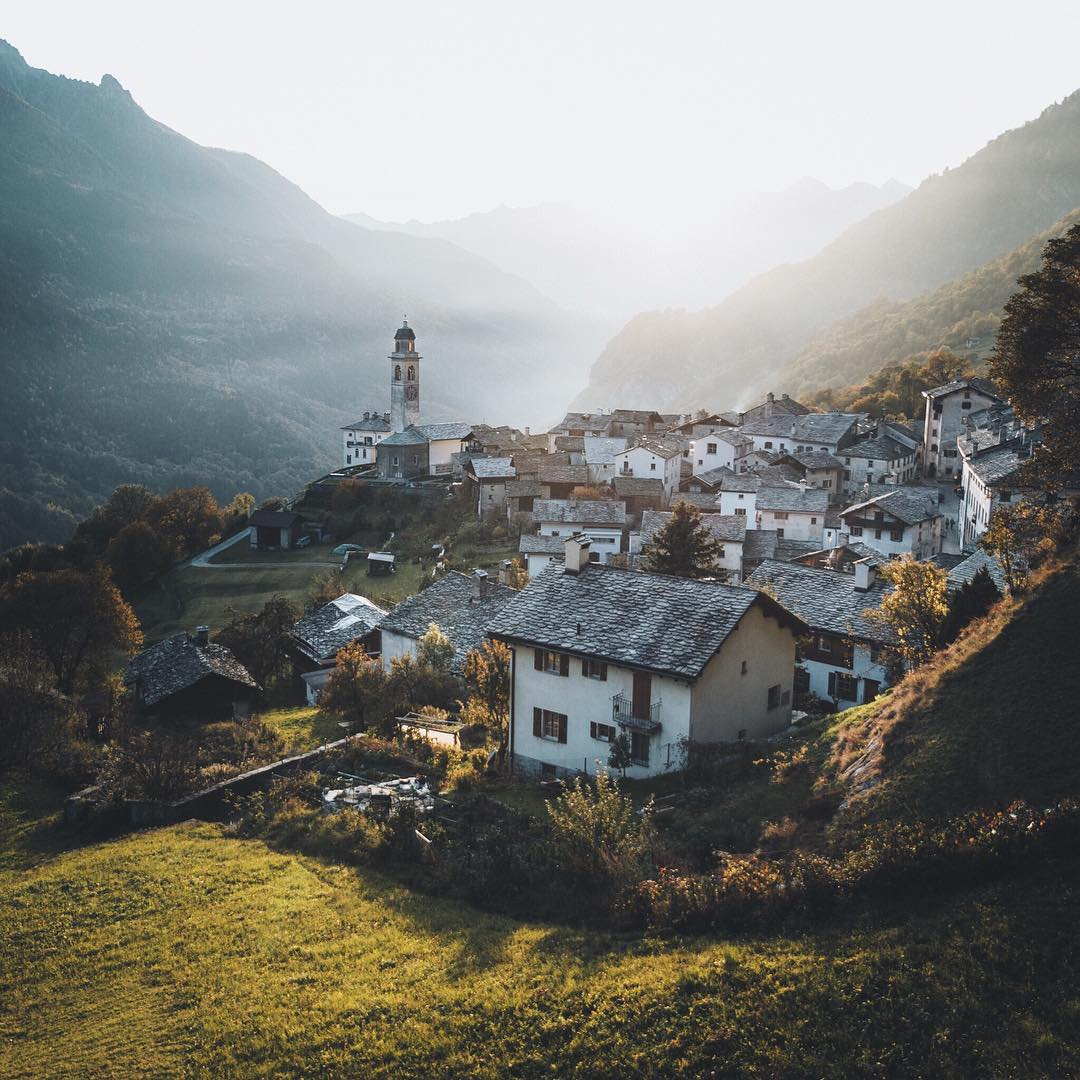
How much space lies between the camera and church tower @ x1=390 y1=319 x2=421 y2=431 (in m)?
107

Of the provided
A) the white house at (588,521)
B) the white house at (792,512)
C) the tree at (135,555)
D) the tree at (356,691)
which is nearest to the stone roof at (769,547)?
the white house at (792,512)

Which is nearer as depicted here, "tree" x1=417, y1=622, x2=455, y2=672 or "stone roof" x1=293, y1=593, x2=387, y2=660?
"tree" x1=417, y1=622, x2=455, y2=672

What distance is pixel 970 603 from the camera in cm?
2583

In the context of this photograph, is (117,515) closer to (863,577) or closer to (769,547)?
(769,547)

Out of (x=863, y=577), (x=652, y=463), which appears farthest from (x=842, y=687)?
(x=652, y=463)

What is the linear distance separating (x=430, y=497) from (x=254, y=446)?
3754 inches

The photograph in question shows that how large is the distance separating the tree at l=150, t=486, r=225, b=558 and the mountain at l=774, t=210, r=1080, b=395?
9401cm

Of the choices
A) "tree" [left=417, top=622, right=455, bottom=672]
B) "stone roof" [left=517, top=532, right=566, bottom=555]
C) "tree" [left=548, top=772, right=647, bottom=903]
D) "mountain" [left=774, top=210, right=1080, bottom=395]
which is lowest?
"tree" [left=548, top=772, right=647, bottom=903]

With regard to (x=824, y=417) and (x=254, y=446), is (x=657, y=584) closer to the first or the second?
(x=824, y=417)

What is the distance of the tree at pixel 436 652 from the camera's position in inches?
1495

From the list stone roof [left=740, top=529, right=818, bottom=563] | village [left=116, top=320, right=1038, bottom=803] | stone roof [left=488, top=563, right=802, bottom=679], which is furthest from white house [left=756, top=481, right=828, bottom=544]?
stone roof [left=488, top=563, right=802, bottom=679]

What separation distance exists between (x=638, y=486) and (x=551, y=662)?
50.6 m

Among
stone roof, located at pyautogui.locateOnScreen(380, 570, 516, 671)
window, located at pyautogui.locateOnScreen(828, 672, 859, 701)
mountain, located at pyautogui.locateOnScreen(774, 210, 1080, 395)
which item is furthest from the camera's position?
mountain, located at pyautogui.locateOnScreen(774, 210, 1080, 395)

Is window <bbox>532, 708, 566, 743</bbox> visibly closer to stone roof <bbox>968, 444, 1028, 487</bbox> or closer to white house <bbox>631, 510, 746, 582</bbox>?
stone roof <bbox>968, 444, 1028, 487</bbox>
